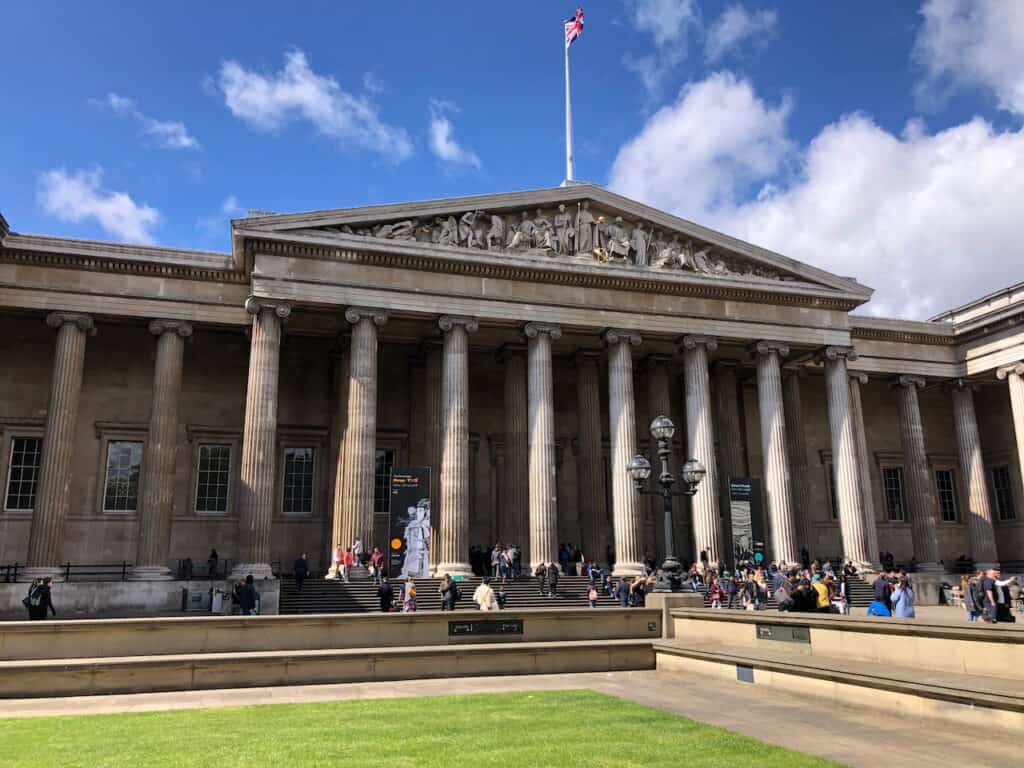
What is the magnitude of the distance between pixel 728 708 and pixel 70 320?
87.8 ft

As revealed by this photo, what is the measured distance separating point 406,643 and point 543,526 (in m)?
13.7

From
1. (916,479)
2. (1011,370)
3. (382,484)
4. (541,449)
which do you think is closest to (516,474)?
(541,449)

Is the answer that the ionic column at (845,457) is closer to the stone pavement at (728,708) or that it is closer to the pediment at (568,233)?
the pediment at (568,233)

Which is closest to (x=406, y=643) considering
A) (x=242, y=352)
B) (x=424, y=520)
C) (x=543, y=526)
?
(x=424, y=520)

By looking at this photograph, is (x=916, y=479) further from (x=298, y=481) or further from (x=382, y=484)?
(x=298, y=481)

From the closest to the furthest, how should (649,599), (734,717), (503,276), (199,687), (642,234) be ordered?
(734,717), (199,687), (649,599), (503,276), (642,234)

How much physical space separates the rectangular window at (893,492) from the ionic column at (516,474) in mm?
20764

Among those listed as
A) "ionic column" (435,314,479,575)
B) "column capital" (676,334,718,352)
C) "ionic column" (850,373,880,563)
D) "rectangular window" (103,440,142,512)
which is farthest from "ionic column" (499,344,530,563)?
"rectangular window" (103,440,142,512)

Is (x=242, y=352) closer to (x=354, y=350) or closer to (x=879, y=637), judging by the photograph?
(x=354, y=350)

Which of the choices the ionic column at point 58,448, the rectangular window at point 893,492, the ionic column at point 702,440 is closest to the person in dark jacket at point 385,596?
the ionic column at point 58,448

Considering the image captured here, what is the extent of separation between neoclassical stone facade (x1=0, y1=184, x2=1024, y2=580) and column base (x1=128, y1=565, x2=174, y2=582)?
0.48 feet

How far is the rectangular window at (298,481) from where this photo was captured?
3412 cm

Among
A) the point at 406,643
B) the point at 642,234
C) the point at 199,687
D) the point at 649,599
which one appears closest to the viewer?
the point at 199,687

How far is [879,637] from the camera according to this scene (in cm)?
1264
